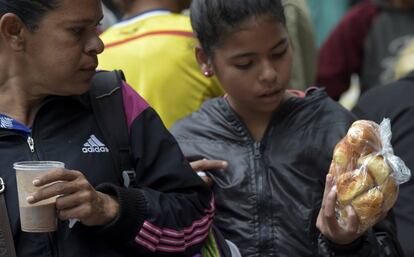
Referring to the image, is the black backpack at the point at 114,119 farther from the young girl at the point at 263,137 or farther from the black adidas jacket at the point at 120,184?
the young girl at the point at 263,137

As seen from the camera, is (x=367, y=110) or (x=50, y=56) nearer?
(x=50, y=56)

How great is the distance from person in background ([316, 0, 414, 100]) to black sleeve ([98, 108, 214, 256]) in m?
3.18

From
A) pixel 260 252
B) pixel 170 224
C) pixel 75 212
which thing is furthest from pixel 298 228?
pixel 75 212

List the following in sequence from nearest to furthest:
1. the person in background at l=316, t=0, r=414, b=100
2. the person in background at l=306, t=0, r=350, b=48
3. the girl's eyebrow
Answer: the girl's eyebrow, the person in background at l=316, t=0, r=414, b=100, the person in background at l=306, t=0, r=350, b=48

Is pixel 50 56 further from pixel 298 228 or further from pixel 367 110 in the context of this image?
pixel 367 110

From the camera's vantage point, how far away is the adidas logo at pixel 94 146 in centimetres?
294

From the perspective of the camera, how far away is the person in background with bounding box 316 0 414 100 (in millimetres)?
6047

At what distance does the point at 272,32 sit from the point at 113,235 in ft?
2.95

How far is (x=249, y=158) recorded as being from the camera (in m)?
3.32

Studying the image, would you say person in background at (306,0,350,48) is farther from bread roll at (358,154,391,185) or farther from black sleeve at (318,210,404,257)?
bread roll at (358,154,391,185)

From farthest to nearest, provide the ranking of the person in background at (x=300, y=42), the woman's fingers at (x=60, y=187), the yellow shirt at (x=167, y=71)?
the person in background at (x=300, y=42) < the yellow shirt at (x=167, y=71) < the woman's fingers at (x=60, y=187)

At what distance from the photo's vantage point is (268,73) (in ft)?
10.8

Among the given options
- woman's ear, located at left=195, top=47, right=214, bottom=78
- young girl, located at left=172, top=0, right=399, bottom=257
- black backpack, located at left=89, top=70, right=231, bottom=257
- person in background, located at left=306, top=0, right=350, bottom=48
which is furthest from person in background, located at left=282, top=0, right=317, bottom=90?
person in background, located at left=306, top=0, right=350, bottom=48

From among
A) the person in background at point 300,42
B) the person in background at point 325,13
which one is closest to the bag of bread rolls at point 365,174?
the person in background at point 300,42
